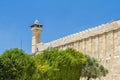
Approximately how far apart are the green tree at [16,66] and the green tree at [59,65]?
79cm

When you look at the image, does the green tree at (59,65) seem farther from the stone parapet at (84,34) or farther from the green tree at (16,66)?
the stone parapet at (84,34)

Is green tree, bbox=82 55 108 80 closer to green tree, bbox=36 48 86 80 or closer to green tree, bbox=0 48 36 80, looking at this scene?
green tree, bbox=36 48 86 80

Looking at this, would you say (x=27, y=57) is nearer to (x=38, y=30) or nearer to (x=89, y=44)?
(x=89, y=44)

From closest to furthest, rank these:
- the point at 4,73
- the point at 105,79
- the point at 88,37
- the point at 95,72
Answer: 1. the point at 4,73
2. the point at 95,72
3. the point at 105,79
4. the point at 88,37

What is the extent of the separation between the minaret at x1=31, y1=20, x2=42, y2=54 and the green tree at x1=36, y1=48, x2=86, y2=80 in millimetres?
19756

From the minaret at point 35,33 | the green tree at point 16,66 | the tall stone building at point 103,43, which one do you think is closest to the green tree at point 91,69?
the tall stone building at point 103,43

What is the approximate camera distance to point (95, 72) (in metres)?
29.5

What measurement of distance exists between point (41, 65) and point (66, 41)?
18433 mm

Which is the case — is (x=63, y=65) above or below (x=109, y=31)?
below

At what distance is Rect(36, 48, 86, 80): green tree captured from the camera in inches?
778

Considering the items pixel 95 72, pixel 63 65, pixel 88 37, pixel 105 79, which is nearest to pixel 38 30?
pixel 88 37

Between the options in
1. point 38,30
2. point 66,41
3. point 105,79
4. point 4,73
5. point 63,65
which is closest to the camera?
point 4,73

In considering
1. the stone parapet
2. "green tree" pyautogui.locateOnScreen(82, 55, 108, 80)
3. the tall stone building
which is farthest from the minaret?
"green tree" pyautogui.locateOnScreen(82, 55, 108, 80)

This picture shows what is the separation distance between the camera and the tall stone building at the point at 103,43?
32.4 metres
